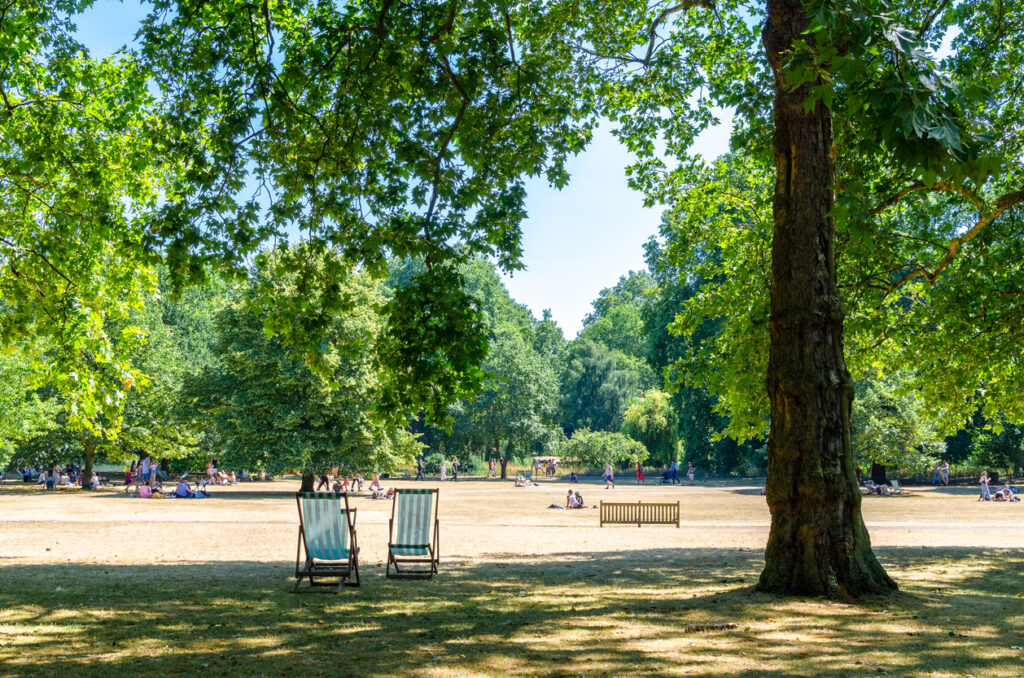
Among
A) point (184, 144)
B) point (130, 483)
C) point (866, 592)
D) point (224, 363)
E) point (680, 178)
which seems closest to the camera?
point (866, 592)

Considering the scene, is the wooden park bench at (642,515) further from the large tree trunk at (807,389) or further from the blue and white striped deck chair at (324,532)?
the large tree trunk at (807,389)

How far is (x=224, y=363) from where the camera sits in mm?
36781

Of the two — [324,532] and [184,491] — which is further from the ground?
[324,532]

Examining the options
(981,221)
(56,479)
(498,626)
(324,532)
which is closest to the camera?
(498,626)

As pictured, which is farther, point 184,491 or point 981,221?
point 184,491

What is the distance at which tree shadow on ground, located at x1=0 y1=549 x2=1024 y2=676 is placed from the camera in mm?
6258

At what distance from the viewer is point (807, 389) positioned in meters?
9.12

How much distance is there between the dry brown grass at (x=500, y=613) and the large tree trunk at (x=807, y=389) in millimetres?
464

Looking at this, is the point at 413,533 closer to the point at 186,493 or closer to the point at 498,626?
the point at 498,626

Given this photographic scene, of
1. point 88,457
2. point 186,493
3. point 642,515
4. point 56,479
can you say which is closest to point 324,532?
point 642,515

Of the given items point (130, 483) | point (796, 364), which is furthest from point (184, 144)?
point (130, 483)

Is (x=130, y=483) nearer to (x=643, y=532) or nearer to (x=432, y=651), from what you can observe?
(x=643, y=532)

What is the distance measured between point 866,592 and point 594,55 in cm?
970

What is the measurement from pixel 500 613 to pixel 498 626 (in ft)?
2.35
